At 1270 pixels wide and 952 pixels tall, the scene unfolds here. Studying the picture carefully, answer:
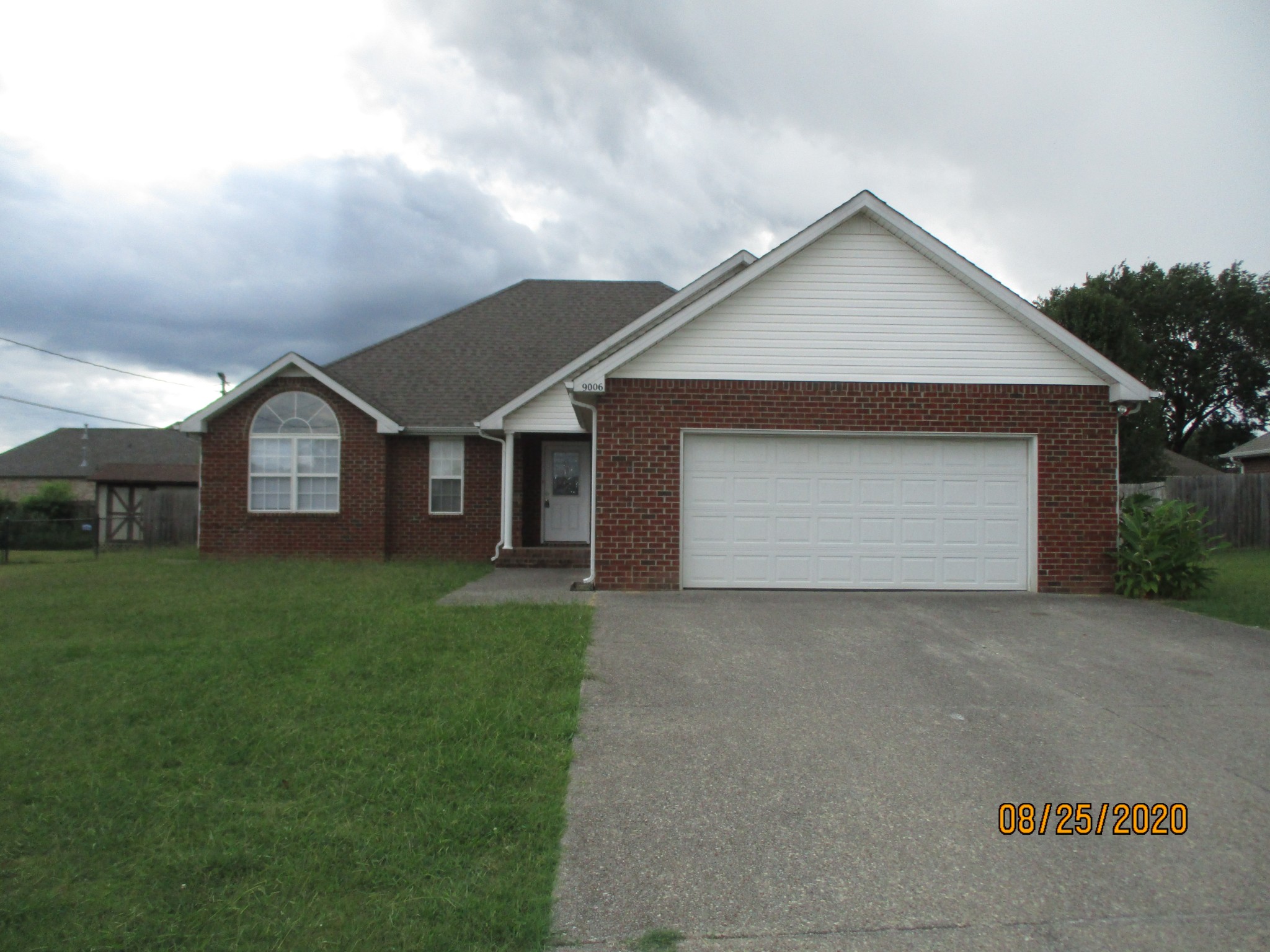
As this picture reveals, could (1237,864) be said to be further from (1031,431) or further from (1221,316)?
(1221,316)

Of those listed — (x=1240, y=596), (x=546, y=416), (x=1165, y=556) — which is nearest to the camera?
(x=1165, y=556)

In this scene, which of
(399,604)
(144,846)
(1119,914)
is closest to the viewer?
(1119,914)

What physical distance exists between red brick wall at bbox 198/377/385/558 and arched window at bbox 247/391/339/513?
159mm

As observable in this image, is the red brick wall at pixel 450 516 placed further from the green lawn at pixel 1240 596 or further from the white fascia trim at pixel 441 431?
the green lawn at pixel 1240 596

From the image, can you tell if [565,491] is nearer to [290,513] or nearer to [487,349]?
[487,349]

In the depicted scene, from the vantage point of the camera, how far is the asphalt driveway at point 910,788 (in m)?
3.48

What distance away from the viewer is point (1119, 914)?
3.50 metres

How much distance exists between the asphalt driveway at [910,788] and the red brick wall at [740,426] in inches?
114

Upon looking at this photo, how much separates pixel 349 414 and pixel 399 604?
26.1 ft

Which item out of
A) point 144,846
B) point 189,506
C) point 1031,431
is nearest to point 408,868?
point 144,846

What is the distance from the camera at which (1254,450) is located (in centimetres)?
3228

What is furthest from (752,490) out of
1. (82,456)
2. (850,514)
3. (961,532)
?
(82,456)
